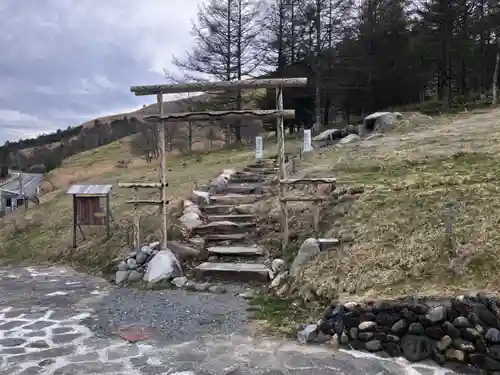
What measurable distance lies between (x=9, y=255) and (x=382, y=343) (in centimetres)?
806

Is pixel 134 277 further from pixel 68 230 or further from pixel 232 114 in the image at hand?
pixel 68 230

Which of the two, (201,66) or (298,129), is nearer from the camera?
(201,66)

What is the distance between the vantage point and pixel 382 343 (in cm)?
379

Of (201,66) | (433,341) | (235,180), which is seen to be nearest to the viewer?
(433,341)

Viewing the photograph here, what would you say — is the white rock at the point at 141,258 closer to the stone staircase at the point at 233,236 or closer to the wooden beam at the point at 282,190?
the stone staircase at the point at 233,236

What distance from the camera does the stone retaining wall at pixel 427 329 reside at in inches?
138

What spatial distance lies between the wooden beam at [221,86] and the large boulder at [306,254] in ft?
7.83

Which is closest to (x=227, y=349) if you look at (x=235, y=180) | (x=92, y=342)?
(x=92, y=342)

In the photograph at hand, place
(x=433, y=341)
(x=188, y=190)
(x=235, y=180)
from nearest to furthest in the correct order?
(x=433, y=341) → (x=188, y=190) → (x=235, y=180)

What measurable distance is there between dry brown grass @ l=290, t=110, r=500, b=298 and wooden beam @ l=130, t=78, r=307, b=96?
1.93 meters

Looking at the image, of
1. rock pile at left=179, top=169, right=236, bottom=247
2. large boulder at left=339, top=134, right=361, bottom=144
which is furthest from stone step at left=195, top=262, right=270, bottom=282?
large boulder at left=339, top=134, right=361, bottom=144

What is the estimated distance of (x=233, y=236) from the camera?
23.9 feet

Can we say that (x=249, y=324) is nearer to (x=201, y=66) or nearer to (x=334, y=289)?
(x=334, y=289)

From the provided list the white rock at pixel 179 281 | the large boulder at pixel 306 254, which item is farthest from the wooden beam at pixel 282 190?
the white rock at pixel 179 281
